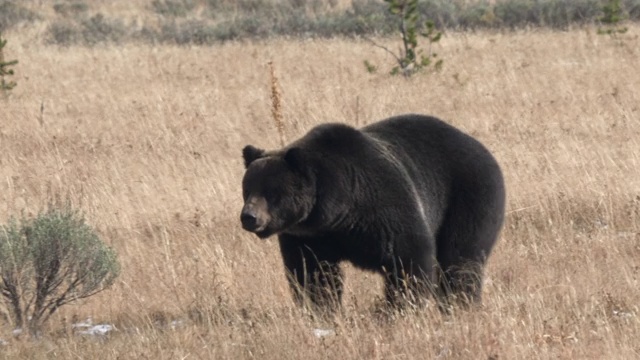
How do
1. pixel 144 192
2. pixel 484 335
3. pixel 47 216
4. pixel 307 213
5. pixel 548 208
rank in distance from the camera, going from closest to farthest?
pixel 484 335 → pixel 307 213 → pixel 47 216 → pixel 548 208 → pixel 144 192

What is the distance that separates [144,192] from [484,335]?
515 cm

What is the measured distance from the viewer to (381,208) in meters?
6.06

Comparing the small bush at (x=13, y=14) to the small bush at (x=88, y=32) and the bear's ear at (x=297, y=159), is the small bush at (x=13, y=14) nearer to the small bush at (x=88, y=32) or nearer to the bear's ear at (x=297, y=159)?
the small bush at (x=88, y=32)

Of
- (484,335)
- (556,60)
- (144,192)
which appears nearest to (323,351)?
(484,335)

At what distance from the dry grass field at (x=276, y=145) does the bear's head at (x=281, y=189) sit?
0.49 meters

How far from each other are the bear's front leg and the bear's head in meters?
0.34

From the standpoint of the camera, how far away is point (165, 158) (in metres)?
11.8

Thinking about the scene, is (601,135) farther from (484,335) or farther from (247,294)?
(484,335)

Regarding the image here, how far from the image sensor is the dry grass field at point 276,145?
5766mm

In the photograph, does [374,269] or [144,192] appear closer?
[374,269]

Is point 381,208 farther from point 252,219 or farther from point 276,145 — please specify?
point 276,145

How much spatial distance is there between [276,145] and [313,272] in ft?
21.3

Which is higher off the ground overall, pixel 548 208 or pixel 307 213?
pixel 307 213

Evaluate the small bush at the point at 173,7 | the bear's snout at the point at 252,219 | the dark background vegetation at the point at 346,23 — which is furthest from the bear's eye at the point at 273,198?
the small bush at the point at 173,7
